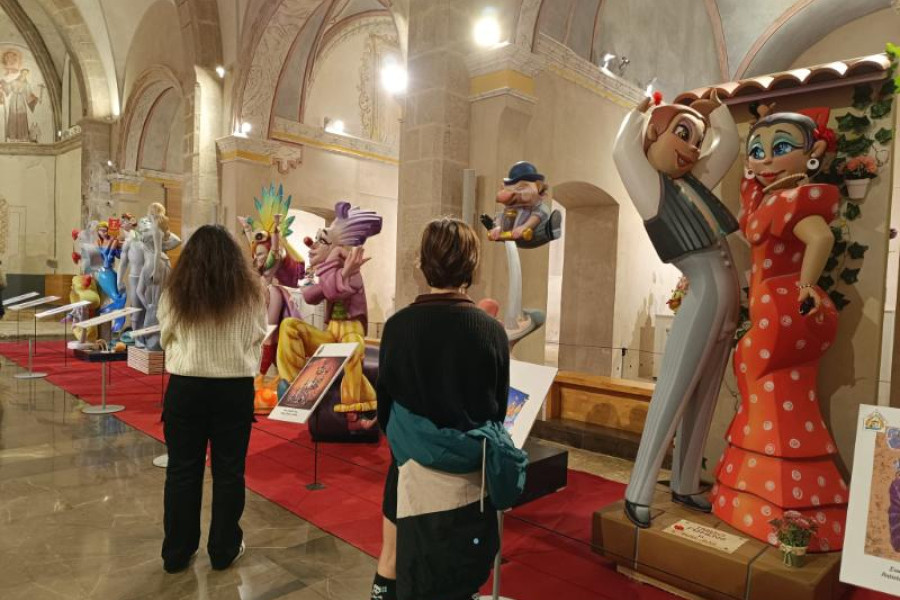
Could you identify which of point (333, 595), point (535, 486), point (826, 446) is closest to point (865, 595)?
point (826, 446)

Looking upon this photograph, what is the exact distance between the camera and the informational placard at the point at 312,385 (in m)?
3.63

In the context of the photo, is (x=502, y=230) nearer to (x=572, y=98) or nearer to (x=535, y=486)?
(x=535, y=486)

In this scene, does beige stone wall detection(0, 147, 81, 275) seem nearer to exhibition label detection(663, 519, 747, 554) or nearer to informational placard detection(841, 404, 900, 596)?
exhibition label detection(663, 519, 747, 554)

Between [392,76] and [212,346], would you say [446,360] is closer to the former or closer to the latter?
[212,346]

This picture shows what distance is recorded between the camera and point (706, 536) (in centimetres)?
268

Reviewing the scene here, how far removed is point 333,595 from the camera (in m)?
2.70

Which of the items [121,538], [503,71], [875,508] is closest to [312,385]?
[121,538]

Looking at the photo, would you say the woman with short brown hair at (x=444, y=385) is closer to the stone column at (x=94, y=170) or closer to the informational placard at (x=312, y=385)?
the informational placard at (x=312, y=385)

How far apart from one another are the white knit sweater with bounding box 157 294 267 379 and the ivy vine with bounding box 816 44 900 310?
296 cm

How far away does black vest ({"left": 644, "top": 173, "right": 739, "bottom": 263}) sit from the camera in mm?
2795

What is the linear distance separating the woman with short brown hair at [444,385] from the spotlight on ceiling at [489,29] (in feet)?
15.5

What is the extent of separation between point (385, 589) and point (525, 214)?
2.34 meters

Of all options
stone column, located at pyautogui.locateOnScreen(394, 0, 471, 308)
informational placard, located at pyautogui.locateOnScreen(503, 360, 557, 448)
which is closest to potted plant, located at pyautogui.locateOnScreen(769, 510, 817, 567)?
informational placard, located at pyautogui.locateOnScreen(503, 360, 557, 448)

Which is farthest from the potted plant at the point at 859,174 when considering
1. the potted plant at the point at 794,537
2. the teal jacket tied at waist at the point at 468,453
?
the teal jacket tied at waist at the point at 468,453
